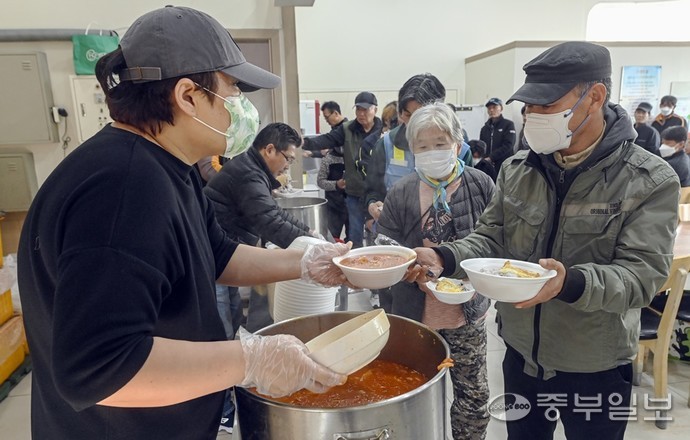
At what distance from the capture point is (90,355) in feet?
2.13

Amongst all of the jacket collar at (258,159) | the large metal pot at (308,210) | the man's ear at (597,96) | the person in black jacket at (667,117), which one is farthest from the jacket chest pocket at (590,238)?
the person in black jacket at (667,117)

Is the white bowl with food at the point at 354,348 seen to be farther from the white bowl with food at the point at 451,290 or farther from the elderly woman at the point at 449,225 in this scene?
the elderly woman at the point at 449,225

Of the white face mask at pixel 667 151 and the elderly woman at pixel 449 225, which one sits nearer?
the elderly woman at pixel 449 225

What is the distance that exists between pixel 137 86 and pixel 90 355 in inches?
19.3

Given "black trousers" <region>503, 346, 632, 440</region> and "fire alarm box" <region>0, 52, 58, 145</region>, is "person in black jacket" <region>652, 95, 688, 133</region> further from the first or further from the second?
"fire alarm box" <region>0, 52, 58, 145</region>

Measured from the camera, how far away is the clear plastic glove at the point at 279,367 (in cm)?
83

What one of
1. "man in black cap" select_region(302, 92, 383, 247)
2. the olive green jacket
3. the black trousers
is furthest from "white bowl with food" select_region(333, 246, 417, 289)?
"man in black cap" select_region(302, 92, 383, 247)

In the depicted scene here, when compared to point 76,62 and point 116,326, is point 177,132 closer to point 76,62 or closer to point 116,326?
point 116,326

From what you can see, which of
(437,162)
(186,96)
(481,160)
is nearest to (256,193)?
(437,162)

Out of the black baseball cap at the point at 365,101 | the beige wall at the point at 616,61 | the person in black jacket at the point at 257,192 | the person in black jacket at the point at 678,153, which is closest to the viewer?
the person in black jacket at the point at 257,192

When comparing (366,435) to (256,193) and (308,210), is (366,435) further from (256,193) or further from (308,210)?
(308,210)

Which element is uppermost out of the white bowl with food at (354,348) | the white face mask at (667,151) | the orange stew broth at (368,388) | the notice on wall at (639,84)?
the notice on wall at (639,84)

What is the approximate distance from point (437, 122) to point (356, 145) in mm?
2073

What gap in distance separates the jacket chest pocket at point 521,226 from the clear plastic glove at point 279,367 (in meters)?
0.75
